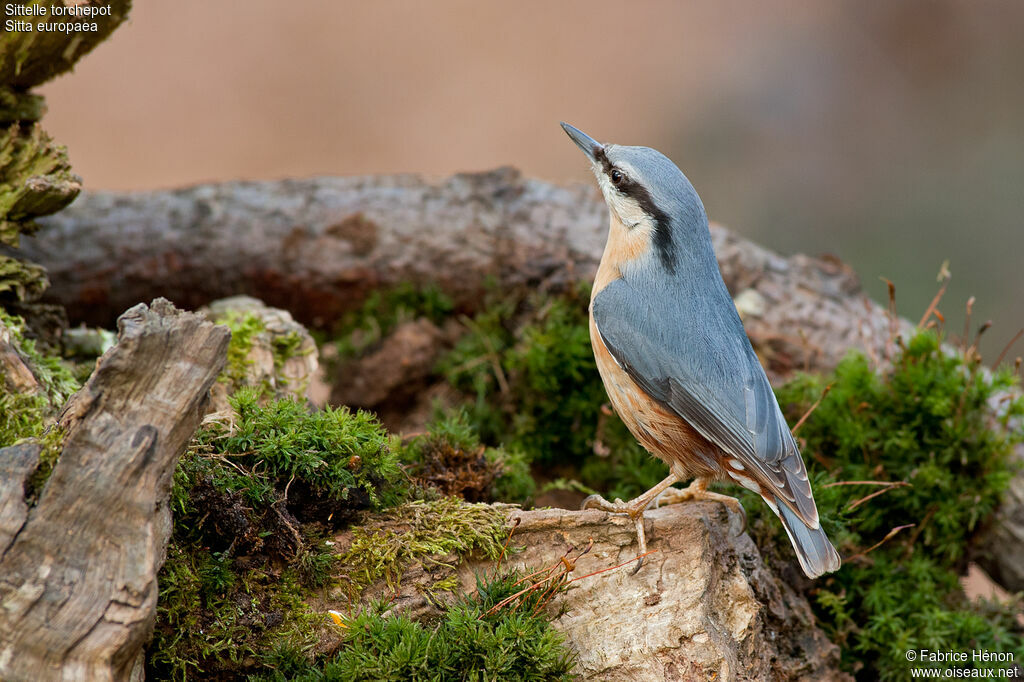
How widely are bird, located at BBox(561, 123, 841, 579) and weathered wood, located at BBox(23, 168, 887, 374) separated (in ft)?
4.10

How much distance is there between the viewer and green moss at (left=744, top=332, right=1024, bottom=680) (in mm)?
3242

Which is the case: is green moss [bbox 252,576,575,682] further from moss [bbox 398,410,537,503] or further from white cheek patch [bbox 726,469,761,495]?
white cheek patch [bbox 726,469,761,495]

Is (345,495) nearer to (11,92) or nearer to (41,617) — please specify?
(41,617)

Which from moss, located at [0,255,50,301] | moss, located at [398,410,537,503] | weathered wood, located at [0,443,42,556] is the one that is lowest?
moss, located at [0,255,50,301]

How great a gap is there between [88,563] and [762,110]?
330 inches

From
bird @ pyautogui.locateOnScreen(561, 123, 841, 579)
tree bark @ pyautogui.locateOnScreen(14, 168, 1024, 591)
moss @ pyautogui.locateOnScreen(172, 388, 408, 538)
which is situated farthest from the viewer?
tree bark @ pyautogui.locateOnScreen(14, 168, 1024, 591)

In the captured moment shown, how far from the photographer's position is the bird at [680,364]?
2.68 meters

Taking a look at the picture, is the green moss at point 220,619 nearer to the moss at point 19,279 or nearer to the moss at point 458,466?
the moss at point 458,466

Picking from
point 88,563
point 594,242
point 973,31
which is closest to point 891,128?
point 973,31

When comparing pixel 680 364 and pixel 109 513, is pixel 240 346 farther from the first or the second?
pixel 680 364

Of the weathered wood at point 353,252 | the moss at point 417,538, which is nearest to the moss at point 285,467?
the moss at point 417,538

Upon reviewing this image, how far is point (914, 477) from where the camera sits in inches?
137

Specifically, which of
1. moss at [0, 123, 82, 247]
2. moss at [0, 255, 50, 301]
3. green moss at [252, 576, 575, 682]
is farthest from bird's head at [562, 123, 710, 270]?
moss at [0, 255, 50, 301]

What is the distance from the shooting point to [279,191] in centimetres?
479
